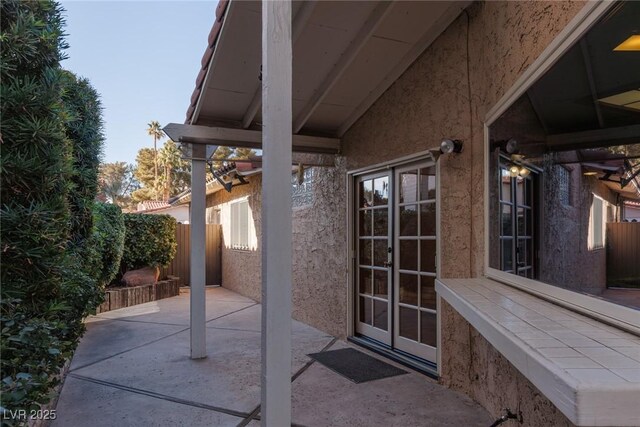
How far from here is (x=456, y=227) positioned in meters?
3.70

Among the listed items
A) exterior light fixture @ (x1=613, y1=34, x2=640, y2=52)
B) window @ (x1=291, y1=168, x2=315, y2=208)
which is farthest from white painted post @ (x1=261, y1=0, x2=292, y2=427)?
window @ (x1=291, y1=168, x2=315, y2=208)

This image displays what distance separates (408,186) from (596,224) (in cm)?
293

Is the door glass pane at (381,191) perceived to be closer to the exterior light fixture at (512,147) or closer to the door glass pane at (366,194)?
the door glass pane at (366,194)

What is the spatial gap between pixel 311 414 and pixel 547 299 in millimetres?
2166

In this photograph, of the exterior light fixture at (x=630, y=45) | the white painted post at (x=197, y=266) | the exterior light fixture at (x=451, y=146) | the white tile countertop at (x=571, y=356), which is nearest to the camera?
the white tile countertop at (x=571, y=356)

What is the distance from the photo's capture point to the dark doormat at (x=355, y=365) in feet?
13.5

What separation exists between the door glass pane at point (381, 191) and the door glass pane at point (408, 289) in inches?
39.6

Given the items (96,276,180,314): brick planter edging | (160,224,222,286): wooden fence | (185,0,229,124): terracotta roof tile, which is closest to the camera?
(185,0,229,124): terracotta roof tile

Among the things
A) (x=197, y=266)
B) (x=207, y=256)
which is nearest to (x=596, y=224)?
(x=197, y=266)

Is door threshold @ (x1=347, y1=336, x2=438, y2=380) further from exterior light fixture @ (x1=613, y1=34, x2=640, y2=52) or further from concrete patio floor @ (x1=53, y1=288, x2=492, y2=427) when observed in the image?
exterior light fixture @ (x1=613, y1=34, x2=640, y2=52)

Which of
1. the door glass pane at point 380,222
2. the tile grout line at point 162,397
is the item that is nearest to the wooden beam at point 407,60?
the door glass pane at point 380,222

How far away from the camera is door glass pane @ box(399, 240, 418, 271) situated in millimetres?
4418

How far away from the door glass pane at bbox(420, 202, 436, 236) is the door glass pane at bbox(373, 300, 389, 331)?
117cm

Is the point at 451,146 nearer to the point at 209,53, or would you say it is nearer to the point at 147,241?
the point at 209,53
